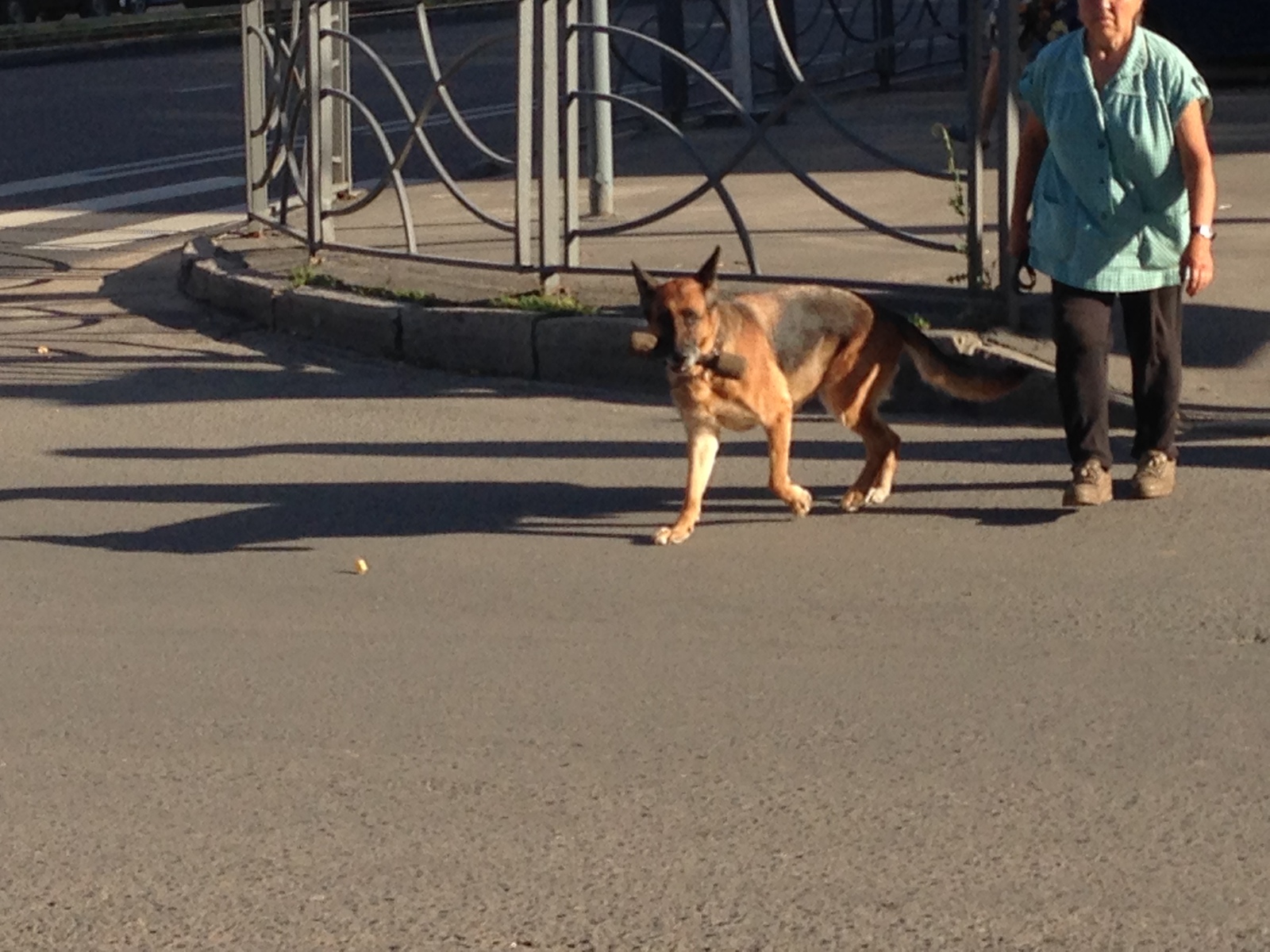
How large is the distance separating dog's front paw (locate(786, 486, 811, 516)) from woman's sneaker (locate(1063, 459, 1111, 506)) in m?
0.75

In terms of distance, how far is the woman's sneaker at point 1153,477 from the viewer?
627 cm

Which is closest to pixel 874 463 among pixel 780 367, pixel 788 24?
pixel 780 367

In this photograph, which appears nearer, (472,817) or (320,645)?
(472,817)

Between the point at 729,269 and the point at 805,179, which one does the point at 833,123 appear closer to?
the point at 805,179

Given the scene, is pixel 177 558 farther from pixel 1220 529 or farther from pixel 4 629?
pixel 1220 529

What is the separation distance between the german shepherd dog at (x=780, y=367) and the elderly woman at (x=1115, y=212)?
0.36 m

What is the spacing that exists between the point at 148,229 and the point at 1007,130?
7050mm

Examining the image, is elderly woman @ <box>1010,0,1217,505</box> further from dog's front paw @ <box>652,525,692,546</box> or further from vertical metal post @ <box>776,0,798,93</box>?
vertical metal post @ <box>776,0,798,93</box>

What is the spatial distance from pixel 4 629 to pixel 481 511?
158cm

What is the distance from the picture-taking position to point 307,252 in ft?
34.0

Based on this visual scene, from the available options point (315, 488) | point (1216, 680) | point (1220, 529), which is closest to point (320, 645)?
point (315, 488)

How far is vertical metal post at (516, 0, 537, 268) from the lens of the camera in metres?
8.66

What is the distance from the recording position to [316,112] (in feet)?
32.6

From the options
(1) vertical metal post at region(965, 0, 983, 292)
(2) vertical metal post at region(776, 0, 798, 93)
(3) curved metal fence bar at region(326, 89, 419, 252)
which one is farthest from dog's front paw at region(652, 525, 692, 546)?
(2) vertical metal post at region(776, 0, 798, 93)
